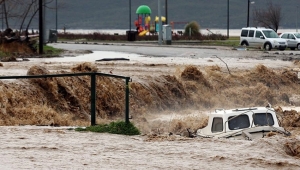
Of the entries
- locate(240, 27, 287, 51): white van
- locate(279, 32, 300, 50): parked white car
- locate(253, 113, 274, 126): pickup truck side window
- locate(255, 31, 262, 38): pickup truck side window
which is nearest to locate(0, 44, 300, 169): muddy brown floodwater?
locate(253, 113, 274, 126): pickup truck side window

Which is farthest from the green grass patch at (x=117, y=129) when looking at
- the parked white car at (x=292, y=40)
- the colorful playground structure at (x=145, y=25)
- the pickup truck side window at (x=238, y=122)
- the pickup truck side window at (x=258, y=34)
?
the colorful playground structure at (x=145, y=25)

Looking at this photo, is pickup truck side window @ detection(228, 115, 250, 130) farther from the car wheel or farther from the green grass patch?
the car wheel

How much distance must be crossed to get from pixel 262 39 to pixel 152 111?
1185 inches

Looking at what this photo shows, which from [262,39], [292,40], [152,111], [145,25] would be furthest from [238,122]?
[145,25]

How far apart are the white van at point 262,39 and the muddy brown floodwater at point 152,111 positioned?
922 cm

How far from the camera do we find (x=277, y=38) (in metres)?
54.7

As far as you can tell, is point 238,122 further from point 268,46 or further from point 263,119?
point 268,46

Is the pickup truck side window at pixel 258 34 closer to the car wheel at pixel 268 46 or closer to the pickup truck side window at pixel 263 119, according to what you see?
the car wheel at pixel 268 46

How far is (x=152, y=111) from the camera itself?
2622 centimetres

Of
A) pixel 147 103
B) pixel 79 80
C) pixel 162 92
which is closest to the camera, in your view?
pixel 79 80

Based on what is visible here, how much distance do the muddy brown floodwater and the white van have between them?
9.22 m

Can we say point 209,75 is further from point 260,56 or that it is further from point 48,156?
point 48,156

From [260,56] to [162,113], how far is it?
16630 millimetres

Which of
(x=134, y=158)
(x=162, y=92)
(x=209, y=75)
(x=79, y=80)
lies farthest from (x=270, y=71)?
(x=134, y=158)
